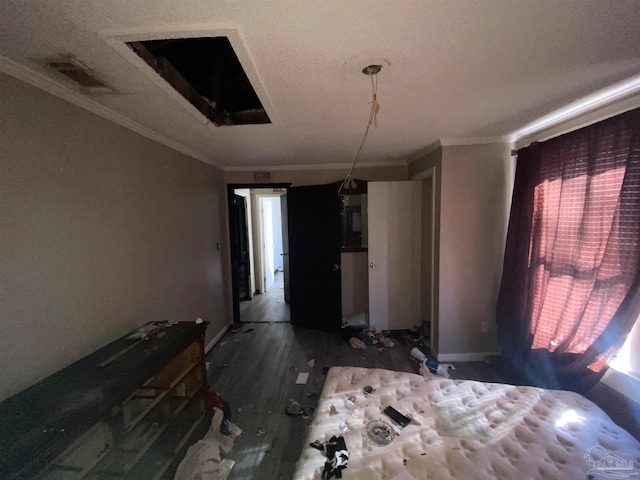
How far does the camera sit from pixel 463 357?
290 centimetres

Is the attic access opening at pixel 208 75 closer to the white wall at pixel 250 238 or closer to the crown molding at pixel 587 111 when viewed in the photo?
the crown molding at pixel 587 111

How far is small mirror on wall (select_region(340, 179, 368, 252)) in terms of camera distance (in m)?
3.96

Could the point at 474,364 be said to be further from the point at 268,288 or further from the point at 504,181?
the point at 268,288

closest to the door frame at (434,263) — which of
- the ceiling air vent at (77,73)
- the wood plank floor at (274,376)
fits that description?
the wood plank floor at (274,376)

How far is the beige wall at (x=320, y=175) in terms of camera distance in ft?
12.7

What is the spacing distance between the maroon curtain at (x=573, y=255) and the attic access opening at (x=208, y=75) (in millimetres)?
2316

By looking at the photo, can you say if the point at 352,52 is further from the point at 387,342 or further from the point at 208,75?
the point at 387,342

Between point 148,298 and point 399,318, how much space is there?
301 centimetres

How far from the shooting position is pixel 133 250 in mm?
2006

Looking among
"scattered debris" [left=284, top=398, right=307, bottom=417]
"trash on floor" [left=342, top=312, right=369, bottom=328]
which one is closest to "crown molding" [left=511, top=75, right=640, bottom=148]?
"trash on floor" [left=342, top=312, right=369, bottom=328]

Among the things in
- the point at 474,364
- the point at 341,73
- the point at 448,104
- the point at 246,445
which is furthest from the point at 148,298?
the point at 474,364

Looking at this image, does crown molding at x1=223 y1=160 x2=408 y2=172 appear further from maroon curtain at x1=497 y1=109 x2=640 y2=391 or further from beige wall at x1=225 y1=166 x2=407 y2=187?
maroon curtain at x1=497 y1=109 x2=640 y2=391

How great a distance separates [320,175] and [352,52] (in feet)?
8.90

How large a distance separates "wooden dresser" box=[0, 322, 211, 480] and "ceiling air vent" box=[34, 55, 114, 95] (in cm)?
155
